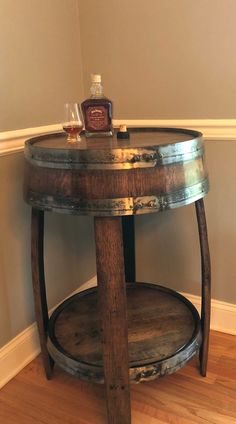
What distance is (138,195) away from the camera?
0.89 m

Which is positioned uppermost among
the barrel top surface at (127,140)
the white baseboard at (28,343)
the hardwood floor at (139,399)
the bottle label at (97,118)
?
the bottle label at (97,118)

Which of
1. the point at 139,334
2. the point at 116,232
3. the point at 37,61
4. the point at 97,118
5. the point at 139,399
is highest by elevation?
the point at 37,61

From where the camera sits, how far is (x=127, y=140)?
1.08 metres

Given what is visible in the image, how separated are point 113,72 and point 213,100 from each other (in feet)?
1.32

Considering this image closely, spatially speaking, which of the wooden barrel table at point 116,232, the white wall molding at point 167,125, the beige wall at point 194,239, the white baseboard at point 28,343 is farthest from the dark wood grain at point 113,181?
the white baseboard at point 28,343

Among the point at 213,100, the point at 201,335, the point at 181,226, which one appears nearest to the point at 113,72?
the point at 213,100

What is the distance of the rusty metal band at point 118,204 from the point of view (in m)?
0.88

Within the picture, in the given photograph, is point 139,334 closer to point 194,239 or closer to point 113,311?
point 113,311

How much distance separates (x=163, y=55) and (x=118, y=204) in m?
0.74

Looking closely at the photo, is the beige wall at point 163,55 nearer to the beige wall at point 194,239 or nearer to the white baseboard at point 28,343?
the beige wall at point 194,239

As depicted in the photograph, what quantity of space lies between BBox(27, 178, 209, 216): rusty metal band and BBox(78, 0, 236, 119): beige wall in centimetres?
51

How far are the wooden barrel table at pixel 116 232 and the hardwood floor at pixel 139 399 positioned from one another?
6 centimetres

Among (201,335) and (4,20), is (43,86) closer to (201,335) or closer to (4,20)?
(4,20)

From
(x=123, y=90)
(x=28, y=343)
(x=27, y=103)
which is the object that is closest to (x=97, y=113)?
(x=27, y=103)
